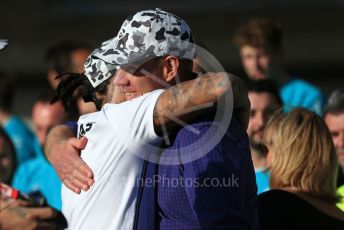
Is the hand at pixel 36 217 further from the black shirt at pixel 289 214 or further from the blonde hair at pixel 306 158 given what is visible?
the blonde hair at pixel 306 158

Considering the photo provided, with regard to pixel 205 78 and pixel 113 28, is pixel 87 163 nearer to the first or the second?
pixel 205 78

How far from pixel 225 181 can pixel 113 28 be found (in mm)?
8337

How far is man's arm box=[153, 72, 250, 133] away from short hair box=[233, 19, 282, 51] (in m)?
3.37

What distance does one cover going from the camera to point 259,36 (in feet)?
22.6

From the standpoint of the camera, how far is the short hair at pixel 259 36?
6883mm

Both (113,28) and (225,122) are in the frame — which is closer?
(225,122)

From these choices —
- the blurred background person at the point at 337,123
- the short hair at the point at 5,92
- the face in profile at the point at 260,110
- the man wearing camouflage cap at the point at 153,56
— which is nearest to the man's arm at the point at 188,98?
the man wearing camouflage cap at the point at 153,56

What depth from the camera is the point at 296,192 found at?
4.39 m

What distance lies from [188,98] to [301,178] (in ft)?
3.83

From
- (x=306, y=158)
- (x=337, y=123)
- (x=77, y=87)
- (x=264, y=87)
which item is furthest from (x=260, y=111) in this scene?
(x=77, y=87)

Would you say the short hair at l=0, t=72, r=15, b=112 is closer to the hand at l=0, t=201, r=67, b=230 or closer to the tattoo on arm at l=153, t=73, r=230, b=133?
the hand at l=0, t=201, r=67, b=230

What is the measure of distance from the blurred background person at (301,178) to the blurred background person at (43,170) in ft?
6.95

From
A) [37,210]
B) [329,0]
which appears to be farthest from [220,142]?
[329,0]

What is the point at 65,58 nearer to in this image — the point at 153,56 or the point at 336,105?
the point at 336,105
